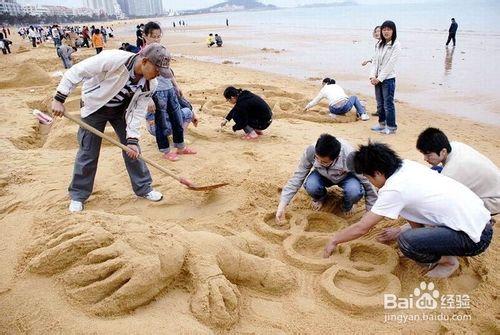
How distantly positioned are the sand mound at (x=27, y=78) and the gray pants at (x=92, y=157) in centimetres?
697

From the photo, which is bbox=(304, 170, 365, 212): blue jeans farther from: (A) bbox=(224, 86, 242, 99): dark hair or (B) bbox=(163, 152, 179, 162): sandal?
(A) bbox=(224, 86, 242, 99): dark hair

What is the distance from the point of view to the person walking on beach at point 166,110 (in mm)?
4145

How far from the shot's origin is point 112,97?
10.2ft

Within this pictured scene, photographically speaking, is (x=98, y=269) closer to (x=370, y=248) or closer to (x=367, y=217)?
(x=367, y=217)

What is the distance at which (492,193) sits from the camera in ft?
9.05

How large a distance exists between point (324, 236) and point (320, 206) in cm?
52

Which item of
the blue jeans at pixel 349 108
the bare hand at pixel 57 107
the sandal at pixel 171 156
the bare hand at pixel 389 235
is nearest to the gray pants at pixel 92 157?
the bare hand at pixel 57 107

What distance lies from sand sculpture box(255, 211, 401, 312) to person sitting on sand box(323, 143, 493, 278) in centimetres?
32

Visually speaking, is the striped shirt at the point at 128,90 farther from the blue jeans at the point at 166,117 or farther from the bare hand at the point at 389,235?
the bare hand at the point at 389,235

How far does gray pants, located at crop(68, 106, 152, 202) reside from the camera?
3.24 meters

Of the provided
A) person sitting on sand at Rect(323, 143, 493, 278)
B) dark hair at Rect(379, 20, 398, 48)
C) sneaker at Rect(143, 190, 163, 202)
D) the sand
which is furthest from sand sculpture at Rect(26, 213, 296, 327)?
dark hair at Rect(379, 20, 398, 48)

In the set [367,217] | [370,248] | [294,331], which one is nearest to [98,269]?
[294,331]

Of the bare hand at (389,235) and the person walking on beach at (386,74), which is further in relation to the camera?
the person walking on beach at (386,74)

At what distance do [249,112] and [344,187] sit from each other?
2407 millimetres
